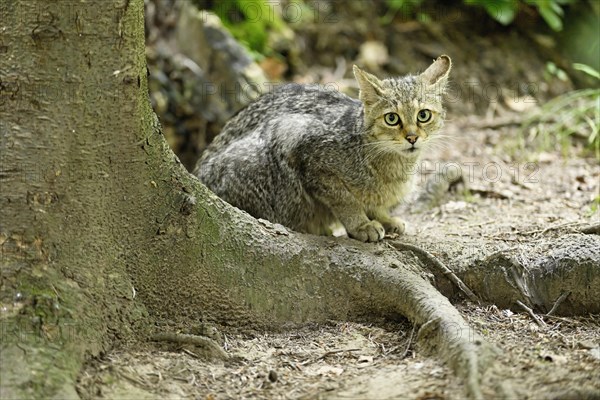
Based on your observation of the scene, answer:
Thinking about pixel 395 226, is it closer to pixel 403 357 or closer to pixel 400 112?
pixel 400 112

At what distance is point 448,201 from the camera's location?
5.81 m

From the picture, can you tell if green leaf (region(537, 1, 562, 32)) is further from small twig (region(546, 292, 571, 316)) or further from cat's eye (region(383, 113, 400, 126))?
small twig (region(546, 292, 571, 316))

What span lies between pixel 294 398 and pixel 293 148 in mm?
1815

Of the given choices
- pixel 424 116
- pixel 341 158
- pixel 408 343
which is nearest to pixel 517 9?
pixel 424 116

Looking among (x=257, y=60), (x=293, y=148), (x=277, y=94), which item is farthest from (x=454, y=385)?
(x=257, y=60)

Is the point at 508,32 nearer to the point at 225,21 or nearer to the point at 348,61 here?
the point at 348,61

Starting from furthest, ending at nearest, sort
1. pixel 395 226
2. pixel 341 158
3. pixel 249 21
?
pixel 249 21, pixel 395 226, pixel 341 158

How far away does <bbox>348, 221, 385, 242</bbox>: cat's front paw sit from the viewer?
430 centimetres

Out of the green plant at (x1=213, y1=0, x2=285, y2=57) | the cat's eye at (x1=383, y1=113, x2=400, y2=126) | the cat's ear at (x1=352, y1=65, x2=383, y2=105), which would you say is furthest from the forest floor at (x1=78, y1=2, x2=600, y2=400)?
the green plant at (x1=213, y1=0, x2=285, y2=57)

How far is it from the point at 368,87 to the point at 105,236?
1.87 meters

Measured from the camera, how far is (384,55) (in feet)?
28.3

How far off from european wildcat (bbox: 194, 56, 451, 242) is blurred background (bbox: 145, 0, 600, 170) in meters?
2.68

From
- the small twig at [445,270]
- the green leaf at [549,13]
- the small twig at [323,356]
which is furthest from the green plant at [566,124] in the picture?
the small twig at [323,356]

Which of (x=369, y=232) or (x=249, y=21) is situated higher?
(x=249, y=21)
